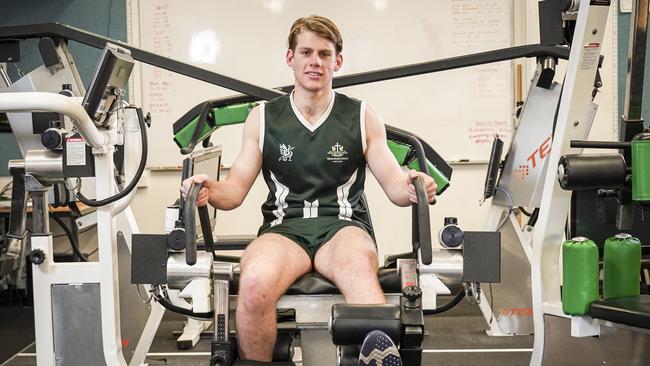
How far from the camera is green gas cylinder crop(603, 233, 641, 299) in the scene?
229cm

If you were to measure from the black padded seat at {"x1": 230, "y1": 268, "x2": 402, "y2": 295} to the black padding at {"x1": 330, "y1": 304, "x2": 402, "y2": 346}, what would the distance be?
281 millimetres

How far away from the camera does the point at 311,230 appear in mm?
2381

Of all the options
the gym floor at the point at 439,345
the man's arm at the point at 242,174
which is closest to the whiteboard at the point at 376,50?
the gym floor at the point at 439,345

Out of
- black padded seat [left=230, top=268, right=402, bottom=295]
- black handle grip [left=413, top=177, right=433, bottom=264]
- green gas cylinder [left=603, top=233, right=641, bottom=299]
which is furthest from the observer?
green gas cylinder [left=603, top=233, right=641, bottom=299]

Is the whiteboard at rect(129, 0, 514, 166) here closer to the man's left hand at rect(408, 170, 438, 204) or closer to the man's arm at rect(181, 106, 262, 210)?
the man's arm at rect(181, 106, 262, 210)

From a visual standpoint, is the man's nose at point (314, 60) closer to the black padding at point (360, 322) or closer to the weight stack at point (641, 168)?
the black padding at point (360, 322)

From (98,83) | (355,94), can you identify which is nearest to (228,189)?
(98,83)

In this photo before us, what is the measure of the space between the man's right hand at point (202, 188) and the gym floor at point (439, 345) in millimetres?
1532

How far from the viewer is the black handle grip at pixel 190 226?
Answer: 1936 mm

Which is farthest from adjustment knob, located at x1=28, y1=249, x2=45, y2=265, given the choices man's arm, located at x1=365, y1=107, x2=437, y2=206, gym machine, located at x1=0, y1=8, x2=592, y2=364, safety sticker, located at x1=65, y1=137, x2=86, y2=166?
man's arm, located at x1=365, y1=107, x2=437, y2=206

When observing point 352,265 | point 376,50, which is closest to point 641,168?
point 352,265

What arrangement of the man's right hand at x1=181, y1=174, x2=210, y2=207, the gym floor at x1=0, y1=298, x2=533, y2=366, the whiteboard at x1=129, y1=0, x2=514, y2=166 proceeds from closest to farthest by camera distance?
the man's right hand at x1=181, y1=174, x2=210, y2=207
the gym floor at x1=0, y1=298, x2=533, y2=366
the whiteboard at x1=129, y1=0, x2=514, y2=166

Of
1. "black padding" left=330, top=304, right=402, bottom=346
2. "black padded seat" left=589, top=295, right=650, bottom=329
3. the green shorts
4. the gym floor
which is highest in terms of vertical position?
the green shorts

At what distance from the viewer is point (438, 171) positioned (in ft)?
10.0
